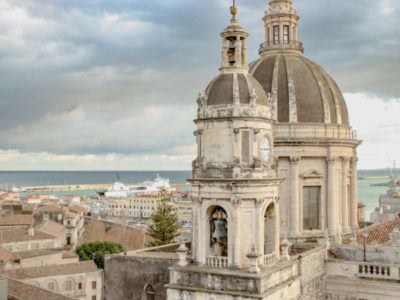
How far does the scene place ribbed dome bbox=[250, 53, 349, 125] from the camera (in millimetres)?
34969

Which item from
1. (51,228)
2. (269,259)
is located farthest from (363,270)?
(51,228)

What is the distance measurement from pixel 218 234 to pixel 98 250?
144ft

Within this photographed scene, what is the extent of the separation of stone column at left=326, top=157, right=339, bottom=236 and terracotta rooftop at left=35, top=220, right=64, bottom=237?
164 ft

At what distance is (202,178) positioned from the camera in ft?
76.5

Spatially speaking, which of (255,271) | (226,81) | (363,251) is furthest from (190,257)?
(363,251)

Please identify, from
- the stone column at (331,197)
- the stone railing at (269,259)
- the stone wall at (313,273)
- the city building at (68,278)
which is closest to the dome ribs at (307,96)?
the stone column at (331,197)

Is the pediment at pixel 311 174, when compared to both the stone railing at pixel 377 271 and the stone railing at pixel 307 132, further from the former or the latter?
the stone railing at pixel 377 271

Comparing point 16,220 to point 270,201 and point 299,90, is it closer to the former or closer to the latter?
point 299,90

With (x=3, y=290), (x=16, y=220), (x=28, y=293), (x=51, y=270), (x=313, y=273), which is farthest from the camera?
(x=16, y=220)

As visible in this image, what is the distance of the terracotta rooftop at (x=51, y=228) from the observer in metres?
76.0

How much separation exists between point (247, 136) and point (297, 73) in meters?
14.4

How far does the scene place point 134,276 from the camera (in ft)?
→ 105

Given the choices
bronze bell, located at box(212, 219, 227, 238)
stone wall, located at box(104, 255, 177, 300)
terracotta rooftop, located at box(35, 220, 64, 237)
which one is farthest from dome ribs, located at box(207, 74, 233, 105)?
terracotta rooftop, located at box(35, 220, 64, 237)

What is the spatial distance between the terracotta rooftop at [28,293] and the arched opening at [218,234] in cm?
1236
